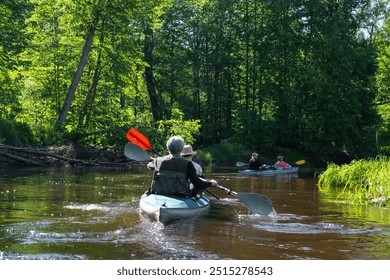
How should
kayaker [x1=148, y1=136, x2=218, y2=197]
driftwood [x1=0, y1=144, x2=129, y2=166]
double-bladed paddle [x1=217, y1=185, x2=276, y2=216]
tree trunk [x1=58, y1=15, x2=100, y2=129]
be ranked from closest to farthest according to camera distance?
kayaker [x1=148, y1=136, x2=218, y2=197]
double-bladed paddle [x1=217, y1=185, x2=276, y2=216]
driftwood [x1=0, y1=144, x2=129, y2=166]
tree trunk [x1=58, y1=15, x2=100, y2=129]

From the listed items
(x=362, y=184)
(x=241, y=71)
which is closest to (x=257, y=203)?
(x=362, y=184)

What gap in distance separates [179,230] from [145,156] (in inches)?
149

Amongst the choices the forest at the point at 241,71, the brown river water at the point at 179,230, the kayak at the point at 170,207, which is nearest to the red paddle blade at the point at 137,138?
the brown river water at the point at 179,230

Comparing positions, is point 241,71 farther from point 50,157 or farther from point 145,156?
point 145,156

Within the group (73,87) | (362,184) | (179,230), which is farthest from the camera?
(73,87)

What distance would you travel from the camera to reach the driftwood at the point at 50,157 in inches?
719

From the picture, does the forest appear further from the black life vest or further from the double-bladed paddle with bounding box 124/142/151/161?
the black life vest

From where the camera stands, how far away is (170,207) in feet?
26.1

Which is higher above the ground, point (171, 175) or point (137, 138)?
point (137, 138)

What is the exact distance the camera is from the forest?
77.8ft

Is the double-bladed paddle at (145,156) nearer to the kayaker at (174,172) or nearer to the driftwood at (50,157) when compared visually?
the kayaker at (174,172)

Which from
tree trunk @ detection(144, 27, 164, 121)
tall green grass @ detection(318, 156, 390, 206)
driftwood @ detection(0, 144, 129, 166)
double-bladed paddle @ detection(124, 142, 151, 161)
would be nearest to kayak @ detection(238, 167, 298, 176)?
tall green grass @ detection(318, 156, 390, 206)

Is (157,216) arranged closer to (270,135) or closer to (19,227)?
(19,227)

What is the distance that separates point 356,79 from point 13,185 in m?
24.6
